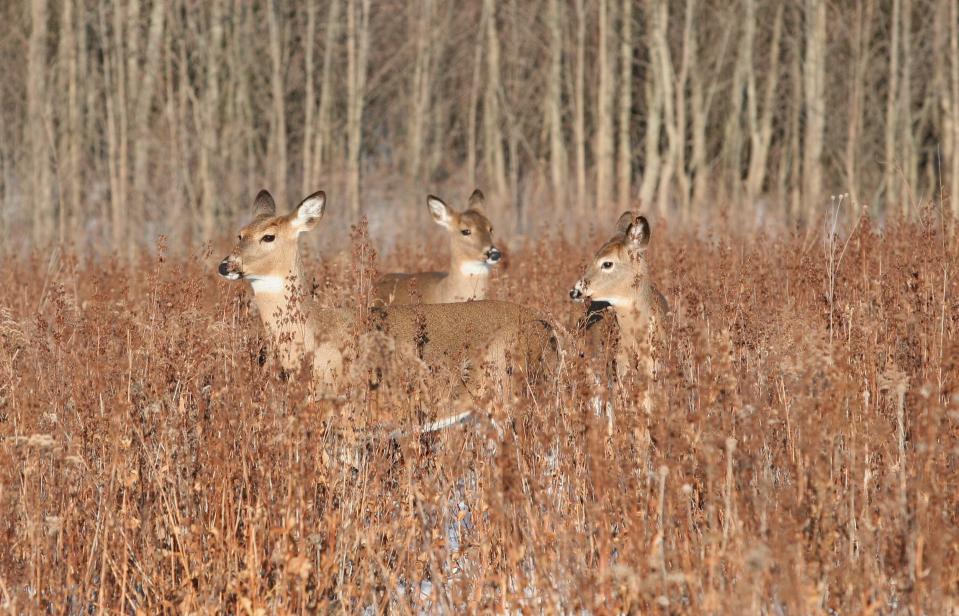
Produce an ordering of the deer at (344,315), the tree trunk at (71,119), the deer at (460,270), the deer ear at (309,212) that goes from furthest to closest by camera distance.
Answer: the tree trunk at (71,119) → the deer at (460,270) → the deer ear at (309,212) → the deer at (344,315)

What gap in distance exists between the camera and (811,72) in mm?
19344

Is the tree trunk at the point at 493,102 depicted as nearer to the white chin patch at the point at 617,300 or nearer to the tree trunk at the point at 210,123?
the tree trunk at the point at 210,123

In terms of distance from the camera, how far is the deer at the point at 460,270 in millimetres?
9375

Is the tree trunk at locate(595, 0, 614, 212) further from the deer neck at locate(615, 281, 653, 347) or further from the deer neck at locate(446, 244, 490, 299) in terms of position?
the deer neck at locate(615, 281, 653, 347)

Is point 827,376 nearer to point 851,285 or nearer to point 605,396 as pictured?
point 605,396

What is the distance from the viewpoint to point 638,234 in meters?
7.59

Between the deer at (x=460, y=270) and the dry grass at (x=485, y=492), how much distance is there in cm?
398

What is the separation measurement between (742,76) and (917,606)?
78.8 feet

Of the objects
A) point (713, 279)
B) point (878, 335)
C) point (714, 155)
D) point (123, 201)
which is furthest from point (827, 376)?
point (714, 155)

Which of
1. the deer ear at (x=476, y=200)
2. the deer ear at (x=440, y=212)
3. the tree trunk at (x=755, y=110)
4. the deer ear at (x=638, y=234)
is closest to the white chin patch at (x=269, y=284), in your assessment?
the deer ear at (x=638, y=234)

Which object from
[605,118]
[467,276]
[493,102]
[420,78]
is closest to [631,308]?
[467,276]

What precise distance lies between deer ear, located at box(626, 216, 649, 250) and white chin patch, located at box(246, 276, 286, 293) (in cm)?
222

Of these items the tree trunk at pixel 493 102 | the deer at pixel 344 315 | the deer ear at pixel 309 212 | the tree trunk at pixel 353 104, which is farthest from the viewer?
the tree trunk at pixel 493 102

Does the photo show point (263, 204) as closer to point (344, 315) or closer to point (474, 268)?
point (344, 315)
